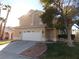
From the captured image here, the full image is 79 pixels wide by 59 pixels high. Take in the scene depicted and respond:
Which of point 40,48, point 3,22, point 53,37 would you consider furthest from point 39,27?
point 3,22

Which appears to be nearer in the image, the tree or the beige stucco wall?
the tree

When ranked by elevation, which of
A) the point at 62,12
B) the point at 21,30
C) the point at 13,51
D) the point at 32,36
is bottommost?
the point at 13,51

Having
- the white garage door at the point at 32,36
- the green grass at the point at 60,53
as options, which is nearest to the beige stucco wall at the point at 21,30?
the white garage door at the point at 32,36

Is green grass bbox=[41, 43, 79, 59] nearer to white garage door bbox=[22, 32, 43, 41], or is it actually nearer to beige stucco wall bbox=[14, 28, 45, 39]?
white garage door bbox=[22, 32, 43, 41]

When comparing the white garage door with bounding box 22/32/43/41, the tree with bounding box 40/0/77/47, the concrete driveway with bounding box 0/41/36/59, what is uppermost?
the tree with bounding box 40/0/77/47

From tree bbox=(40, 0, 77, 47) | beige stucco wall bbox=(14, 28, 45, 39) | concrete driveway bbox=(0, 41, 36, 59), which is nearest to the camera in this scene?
concrete driveway bbox=(0, 41, 36, 59)

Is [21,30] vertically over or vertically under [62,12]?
under

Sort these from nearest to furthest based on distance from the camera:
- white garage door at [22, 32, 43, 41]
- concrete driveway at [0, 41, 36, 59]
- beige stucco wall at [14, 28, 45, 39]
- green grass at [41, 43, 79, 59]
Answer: green grass at [41, 43, 79, 59] → concrete driveway at [0, 41, 36, 59] → white garage door at [22, 32, 43, 41] → beige stucco wall at [14, 28, 45, 39]

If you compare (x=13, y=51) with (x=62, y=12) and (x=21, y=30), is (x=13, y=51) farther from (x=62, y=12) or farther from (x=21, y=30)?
(x=21, y=30)

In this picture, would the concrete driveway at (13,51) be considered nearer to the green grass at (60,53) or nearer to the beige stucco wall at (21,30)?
the green grass at (60,53)

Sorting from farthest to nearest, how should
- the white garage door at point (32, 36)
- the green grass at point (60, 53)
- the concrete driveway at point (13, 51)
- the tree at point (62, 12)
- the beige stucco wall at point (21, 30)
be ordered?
the beige stucco wall at point (21, 30) < the white garage door at point (32, 36) < the tree at point (62, 12) < the concrete driveway at point (13, 51) < the green grass at point (60, 53)

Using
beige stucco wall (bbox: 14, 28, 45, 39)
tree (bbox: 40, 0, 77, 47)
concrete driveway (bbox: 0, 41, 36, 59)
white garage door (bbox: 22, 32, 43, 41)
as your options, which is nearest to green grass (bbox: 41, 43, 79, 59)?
concrete driveway (bbox: 0, 41, 36, 59)

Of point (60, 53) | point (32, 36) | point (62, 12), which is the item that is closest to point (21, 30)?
point (32, 36)

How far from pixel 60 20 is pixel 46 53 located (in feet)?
27.8
